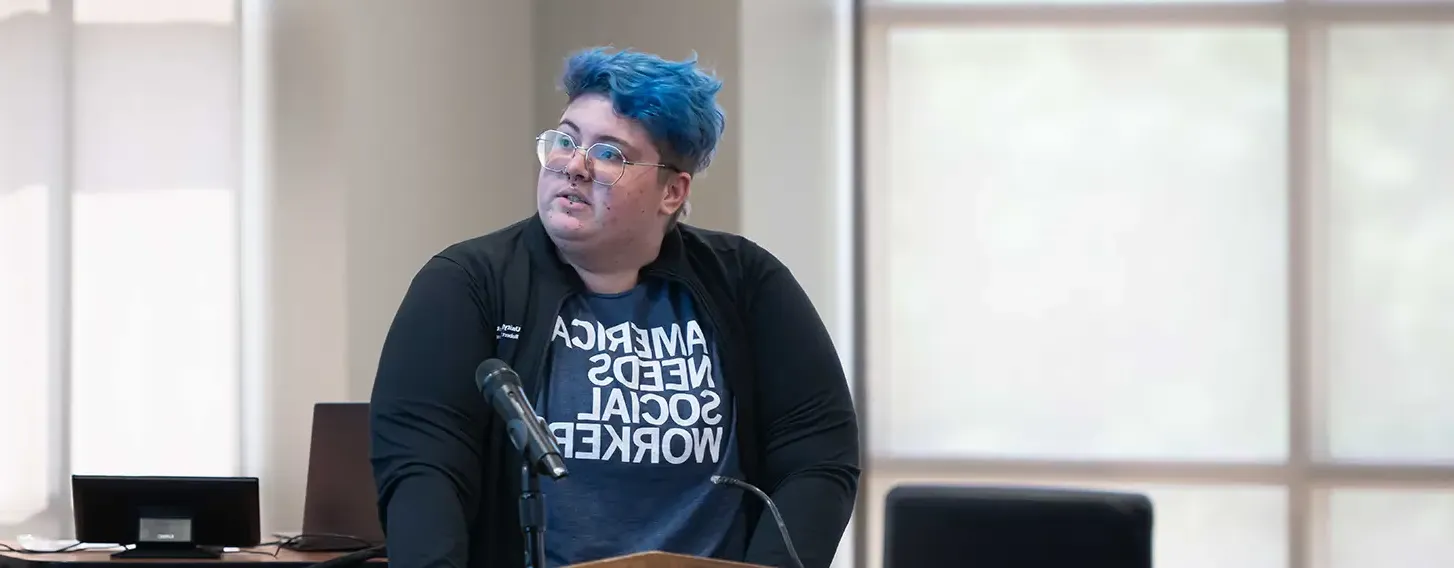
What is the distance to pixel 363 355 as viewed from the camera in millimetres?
4039

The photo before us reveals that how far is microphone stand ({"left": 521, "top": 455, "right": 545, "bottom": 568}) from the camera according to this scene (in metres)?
1.50

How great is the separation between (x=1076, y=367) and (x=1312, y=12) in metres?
1.21

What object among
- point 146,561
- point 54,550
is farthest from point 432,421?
point 54,550

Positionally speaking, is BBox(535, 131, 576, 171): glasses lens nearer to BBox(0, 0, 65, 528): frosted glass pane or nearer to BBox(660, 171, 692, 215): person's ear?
BBox(660, 171, 692, 215): person's ear

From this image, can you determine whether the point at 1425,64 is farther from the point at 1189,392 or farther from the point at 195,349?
the point at 195,349

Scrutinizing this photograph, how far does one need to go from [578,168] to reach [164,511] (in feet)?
6.55

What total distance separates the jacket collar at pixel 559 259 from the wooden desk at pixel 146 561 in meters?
1.67

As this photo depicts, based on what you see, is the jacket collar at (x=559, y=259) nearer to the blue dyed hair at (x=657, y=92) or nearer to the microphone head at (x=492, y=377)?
the blue dyed hair at (x=657, y=92)

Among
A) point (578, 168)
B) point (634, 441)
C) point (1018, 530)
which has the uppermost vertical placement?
point (578, 168)

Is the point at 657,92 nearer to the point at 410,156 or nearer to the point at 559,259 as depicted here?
the point at 559,259

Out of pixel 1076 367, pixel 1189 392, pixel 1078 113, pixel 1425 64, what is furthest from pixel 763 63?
pixel 1425 64

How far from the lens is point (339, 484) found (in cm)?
354

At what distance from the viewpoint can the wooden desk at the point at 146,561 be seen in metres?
3.24

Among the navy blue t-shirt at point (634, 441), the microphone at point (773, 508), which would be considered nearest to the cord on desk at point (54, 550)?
the navy blue t-shirt at point (634, 441)
